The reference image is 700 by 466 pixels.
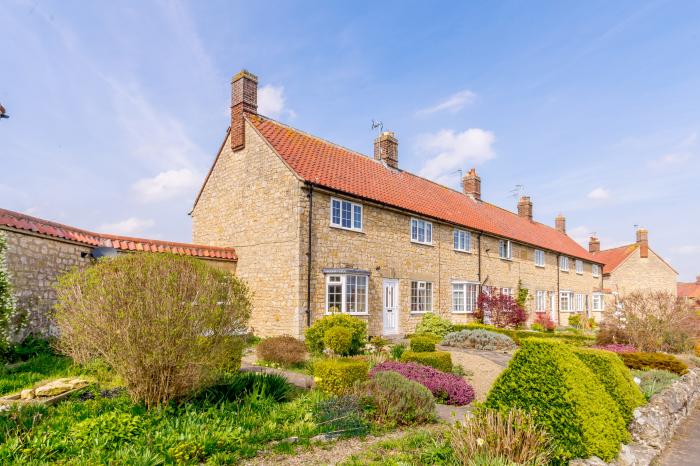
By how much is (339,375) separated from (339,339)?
4.51m

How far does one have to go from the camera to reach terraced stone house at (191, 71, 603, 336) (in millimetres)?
16344

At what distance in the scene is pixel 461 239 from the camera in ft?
80.1

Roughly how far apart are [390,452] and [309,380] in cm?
400

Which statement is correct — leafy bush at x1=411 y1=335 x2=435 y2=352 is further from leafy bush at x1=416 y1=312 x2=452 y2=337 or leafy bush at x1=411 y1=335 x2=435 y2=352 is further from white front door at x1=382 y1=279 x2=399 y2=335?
leafy bush at x1=416 y1=312 x2=452 y2=337

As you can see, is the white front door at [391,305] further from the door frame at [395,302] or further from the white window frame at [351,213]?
the white window frame at [351,213]

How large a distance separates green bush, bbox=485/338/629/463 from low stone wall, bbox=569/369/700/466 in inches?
8.1

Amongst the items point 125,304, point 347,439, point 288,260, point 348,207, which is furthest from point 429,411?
point 348,207

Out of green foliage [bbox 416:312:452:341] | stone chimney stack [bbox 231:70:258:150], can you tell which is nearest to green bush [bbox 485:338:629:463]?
green foliage [bbox 416:312:452:341]

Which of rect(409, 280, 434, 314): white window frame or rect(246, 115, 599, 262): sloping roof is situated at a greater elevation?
rect(246, 115, 599, 262): sloping roof

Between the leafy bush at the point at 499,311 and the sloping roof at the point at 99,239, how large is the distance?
46.3 feet

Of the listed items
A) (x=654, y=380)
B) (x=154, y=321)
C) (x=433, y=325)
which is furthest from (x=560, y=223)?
(x=154, y=321)

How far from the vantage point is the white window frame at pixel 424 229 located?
69.0 ft

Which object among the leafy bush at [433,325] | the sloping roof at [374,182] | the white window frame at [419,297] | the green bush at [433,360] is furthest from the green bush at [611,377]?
the white window frame at [419,297]

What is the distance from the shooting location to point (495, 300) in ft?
79.5
